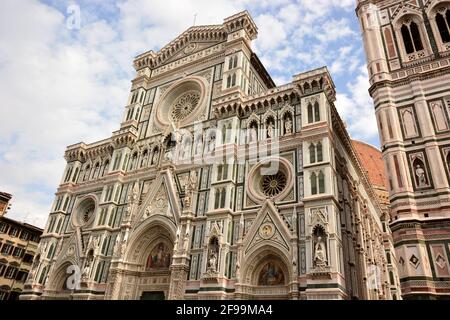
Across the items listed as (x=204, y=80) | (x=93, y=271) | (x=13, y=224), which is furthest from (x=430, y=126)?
(x=13, y=224)

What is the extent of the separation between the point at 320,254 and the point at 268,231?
334 cm

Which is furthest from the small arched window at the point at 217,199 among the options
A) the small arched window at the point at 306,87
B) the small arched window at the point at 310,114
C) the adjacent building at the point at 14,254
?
the adjacent building at the point at 14,254

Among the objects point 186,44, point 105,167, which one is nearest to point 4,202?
point 105,167

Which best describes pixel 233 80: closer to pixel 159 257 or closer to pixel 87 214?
pixel 159 257

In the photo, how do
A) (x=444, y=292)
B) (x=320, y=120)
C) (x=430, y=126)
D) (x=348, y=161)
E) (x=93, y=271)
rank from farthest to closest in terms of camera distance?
(x=348, y=161) → (x=93, y=271) → (x=320, y=120) → (x=430, y=126) → (x=444, y=292)

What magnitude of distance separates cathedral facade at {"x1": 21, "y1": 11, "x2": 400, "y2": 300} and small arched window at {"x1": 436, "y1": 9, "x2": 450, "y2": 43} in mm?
6587

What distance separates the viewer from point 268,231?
18969 millimetres

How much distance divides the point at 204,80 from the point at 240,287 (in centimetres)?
1765

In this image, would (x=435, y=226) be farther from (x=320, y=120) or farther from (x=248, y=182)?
(x=248, y=182)

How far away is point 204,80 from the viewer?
28953mm

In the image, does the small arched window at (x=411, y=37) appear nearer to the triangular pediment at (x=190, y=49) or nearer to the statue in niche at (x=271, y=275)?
the statue in niche at (x=271, y=275)

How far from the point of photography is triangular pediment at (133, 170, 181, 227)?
929 inches

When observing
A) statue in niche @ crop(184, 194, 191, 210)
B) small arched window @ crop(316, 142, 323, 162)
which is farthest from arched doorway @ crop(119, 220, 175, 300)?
small arched window @ crop(316, 142, 323, 162)

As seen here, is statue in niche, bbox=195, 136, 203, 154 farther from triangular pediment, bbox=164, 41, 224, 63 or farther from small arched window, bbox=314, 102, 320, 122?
triangular pediment, bbox=164, 41, 224, 63
